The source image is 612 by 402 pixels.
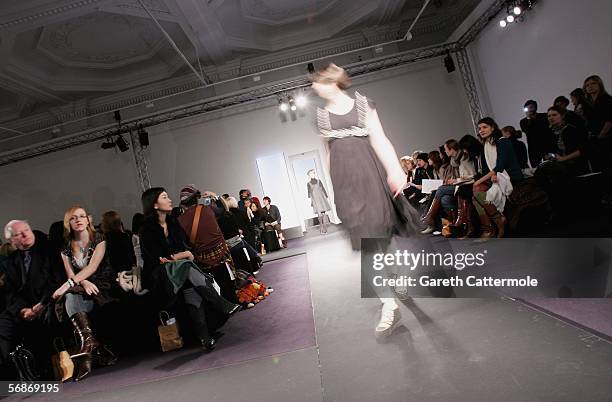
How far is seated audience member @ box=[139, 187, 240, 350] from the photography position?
2.84 meters

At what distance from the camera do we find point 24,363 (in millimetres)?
3076

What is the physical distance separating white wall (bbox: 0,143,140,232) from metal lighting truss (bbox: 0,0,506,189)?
22.1 inches

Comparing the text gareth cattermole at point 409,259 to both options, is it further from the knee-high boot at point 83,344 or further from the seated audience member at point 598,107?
the seated audience member at point 598,107

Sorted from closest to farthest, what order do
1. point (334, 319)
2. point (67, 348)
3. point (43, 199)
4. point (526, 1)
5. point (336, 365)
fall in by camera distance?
1. point (336, 365)
2. point (334, 319)
3. point (67, 348)
4. point (526, 1)
5. point (43, 199)

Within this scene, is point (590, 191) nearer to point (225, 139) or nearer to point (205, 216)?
point (205, 216)

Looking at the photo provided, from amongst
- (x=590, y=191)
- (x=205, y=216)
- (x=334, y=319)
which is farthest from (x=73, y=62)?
(x=590, y=191)

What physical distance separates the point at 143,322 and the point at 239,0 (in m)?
7.07

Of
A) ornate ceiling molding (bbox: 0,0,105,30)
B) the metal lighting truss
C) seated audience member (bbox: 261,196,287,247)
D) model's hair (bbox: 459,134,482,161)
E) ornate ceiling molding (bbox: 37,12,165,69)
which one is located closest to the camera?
model's hair (bbox: 459,134,482,161)

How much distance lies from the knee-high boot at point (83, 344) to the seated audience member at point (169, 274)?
0.56m

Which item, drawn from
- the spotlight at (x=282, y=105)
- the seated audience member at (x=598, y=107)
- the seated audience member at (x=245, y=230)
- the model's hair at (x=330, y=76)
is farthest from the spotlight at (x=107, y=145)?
the seated audience member at (x=598, y=107)

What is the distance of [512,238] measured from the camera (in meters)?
3.70

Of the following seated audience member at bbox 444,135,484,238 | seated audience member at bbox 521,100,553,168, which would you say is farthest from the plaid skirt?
seated audience member at bbox 521,100,553,168

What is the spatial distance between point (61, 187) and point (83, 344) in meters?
9.64

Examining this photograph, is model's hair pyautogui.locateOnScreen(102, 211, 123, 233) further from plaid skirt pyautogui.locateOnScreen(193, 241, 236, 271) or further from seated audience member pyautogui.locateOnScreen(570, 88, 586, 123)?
seated audience member pyautogui.locateOnScreen(570, 88, 586, 123)
